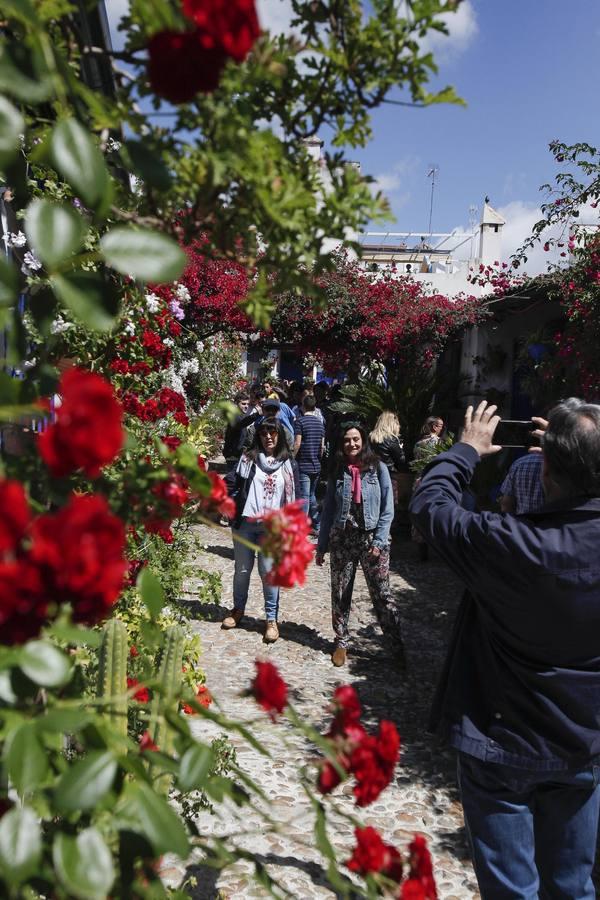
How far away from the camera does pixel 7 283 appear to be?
0.81 m

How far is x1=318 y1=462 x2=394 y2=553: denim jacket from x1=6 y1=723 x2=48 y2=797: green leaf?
5280 millimetres

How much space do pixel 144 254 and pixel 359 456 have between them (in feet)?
17.4

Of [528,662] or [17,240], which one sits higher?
[17,240]

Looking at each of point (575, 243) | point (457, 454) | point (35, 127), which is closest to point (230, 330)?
point (575, 243)

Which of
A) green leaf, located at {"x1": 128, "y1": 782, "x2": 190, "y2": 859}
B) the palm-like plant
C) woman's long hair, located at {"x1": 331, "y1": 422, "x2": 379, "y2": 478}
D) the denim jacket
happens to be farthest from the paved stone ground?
the palm-like plant

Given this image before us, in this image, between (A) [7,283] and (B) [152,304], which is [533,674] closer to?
(A) [7,283]

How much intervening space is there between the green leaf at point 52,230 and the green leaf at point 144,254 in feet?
0.13

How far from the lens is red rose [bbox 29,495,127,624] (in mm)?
687

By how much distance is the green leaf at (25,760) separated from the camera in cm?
77

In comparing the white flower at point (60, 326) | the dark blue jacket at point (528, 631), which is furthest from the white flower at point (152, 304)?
the dark blue jacket at point (528, 631)

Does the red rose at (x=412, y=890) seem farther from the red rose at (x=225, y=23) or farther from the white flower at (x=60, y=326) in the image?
the white flower at (x=60, y=326)

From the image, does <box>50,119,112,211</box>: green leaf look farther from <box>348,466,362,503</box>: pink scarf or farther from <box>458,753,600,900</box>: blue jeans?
<box>348,466,362,503</box>: pink scarf

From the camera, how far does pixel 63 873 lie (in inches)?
30.3

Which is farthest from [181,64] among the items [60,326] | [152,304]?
[152,304]
